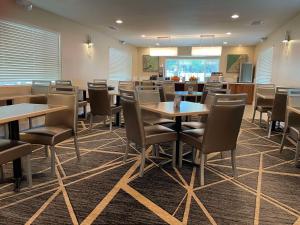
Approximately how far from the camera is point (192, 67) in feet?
38.7

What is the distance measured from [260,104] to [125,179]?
441 cm

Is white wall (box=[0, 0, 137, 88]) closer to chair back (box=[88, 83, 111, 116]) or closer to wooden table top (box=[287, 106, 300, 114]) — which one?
chair back (box=[88, 83, 111, 116])

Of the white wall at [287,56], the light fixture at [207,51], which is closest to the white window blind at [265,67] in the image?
the white wall at [287,56]

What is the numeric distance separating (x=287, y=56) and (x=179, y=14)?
2.87 meters

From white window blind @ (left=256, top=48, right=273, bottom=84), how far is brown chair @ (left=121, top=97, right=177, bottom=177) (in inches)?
234

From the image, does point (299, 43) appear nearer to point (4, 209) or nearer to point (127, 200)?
point (127, 200)

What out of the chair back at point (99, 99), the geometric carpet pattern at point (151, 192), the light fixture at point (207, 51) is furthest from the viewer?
the light fixture at point (207, 51)

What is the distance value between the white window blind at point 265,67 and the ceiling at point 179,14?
0.84m

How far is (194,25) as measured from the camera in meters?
6.54

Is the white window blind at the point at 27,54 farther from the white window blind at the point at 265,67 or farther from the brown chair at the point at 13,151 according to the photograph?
the white window blind at the point at 265,67

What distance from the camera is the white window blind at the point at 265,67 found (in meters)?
7.79

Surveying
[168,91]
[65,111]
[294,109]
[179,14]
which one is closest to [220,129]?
[294,109]

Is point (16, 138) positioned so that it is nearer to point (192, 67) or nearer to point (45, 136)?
point (45, 136)

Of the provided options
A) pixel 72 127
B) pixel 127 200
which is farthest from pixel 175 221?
pixel 72 127
